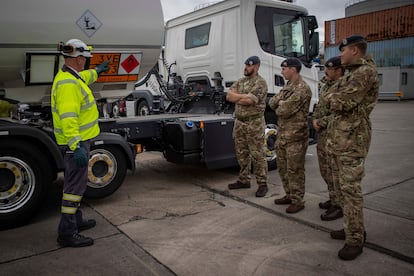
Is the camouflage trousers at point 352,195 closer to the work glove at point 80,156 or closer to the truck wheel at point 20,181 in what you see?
the work glove at point 80,156

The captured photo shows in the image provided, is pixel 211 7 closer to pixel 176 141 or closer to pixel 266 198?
pixel 176 141

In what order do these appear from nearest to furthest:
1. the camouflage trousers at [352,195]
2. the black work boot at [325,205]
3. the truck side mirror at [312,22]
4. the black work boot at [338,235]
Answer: the camouflage trousers at [352,195] → the black work boot at [338,235] → the black work boot at [325,205] → the truck side mirror at [312,22]

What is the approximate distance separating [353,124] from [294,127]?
3.60 feet

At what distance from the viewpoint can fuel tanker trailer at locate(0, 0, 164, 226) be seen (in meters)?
3.80

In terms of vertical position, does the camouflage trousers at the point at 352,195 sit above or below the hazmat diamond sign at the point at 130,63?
below

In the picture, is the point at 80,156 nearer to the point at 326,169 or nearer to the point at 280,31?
the point at 326,169

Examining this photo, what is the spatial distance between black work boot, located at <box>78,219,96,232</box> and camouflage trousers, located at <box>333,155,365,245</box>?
2.42 meters

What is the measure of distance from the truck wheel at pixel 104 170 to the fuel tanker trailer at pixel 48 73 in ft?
0.04

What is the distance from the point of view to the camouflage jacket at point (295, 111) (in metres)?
4.08

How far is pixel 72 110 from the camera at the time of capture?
10.2 feet

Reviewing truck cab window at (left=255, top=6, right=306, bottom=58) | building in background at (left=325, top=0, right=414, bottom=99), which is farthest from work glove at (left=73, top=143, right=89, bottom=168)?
building in background at (left=325, top=0, right=414, bottom=99)

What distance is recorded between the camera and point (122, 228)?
12.5 feet

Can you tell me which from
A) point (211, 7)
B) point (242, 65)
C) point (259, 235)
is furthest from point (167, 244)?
point (211, 7)

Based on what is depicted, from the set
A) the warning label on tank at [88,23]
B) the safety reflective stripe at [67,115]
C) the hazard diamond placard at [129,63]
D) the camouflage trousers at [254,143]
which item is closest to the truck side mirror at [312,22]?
the camouflage trousers at [254,143]
